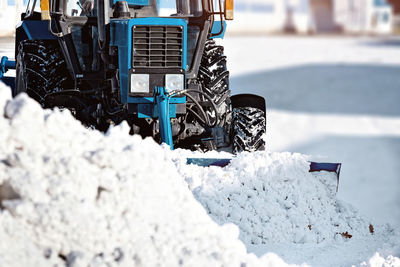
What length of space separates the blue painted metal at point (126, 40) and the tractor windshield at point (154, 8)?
29cm

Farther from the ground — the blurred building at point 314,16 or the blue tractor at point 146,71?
the blue tractor at point 146,71

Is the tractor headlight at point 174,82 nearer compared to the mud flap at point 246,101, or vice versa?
the tractor headlight at point 174,82

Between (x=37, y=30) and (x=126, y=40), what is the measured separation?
1.40 metres

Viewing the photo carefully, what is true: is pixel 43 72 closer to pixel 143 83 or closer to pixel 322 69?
pixel 143 83

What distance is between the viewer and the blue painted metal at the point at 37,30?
612 centimetres

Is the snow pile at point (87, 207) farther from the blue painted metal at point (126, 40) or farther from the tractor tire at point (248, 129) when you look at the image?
the tractor tire at point (248, 129)

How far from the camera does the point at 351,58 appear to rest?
1898cm

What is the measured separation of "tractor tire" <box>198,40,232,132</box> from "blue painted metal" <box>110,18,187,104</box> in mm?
471

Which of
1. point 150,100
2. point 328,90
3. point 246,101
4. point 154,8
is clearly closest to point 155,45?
point 150,100

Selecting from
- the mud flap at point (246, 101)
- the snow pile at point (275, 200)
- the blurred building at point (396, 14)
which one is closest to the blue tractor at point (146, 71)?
the mud flap at point (246, 101)

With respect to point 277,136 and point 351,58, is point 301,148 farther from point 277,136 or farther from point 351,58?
point 351,58

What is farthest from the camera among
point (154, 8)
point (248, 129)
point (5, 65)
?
point (5, 65)

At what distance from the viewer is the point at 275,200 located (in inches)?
166

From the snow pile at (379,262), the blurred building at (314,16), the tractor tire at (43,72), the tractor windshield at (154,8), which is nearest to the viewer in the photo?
the snow pile at (379,262)
